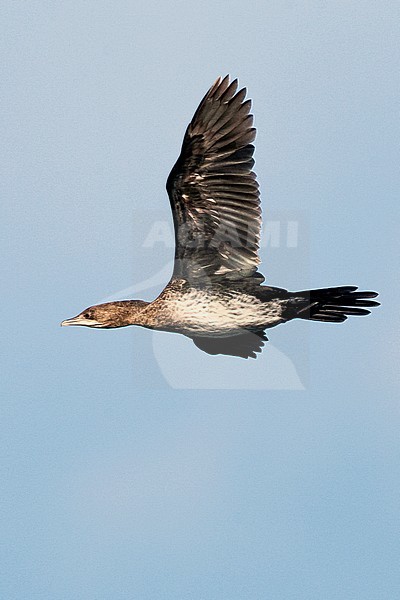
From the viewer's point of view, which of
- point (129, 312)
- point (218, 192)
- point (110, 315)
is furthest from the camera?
point (110, 315)

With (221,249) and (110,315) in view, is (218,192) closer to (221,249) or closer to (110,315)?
(221,249)

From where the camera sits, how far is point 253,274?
15.6 meters

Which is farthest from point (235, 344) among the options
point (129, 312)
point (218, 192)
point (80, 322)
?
point (218, 192)

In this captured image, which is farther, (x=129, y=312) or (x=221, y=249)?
(x=129, y=312)

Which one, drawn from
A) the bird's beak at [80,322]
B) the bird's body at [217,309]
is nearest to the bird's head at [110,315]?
the bird's beak at [80,322]

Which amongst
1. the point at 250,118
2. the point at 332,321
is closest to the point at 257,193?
the point at 250,118

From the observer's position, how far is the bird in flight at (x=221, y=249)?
50.1 feet

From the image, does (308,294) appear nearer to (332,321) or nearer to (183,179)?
(332,321)

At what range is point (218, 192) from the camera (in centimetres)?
1538

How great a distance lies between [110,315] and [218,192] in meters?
2.10

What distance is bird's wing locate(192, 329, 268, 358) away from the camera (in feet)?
56.2

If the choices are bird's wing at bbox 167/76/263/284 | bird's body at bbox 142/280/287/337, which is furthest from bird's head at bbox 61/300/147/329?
bird's wing at bbox 167/76/263/284

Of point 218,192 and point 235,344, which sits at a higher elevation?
point 218,192

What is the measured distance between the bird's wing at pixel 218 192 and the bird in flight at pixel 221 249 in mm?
10
